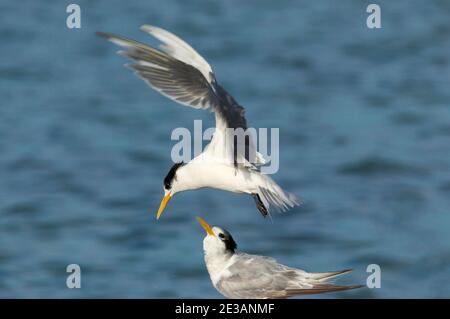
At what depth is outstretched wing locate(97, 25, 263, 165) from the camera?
24.1 ft

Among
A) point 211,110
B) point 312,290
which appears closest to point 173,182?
point 211,110

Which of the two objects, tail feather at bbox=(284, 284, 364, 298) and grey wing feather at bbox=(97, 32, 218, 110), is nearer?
grey wing feather at bbox=(97, 32, 218, 110)

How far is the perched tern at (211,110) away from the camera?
7.35 meters

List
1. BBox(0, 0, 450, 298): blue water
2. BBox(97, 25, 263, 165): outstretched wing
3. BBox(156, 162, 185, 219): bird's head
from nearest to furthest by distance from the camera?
BBox(97, 25, 263, 165): outstretched wing, BBox(156, 162, 185, 219): bird's head, BBox(0, 0, 450, 298): blue water

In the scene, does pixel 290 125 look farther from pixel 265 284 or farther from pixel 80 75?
pixel 265 284

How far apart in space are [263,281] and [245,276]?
0.13 m

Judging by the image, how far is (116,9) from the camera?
21.1 m

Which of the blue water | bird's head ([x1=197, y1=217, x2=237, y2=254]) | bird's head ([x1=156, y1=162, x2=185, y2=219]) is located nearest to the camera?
bird's head ([x1=156, y1=162, x2=185, y2=219])

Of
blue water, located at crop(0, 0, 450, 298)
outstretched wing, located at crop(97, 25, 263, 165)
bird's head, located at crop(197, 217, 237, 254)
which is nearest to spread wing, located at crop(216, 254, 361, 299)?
bird's head, located at crop(197, 217, 237, 254)

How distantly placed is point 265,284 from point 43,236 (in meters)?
7.01

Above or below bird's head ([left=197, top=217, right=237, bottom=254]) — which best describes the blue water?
above

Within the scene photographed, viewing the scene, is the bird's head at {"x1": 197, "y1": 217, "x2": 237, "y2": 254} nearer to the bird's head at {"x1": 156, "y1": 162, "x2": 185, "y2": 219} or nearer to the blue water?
the bird's head at {"x1": 156, "y1": 162, "x2": 185, "y2": 219}

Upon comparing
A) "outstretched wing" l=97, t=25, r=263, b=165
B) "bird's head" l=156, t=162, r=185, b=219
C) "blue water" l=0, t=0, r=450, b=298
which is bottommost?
"bird's head" l=156, t=162, r=185, b=219

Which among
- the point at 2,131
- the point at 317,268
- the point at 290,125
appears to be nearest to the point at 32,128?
the point at 2,131
